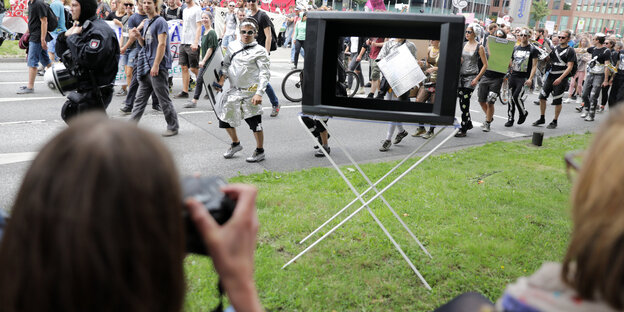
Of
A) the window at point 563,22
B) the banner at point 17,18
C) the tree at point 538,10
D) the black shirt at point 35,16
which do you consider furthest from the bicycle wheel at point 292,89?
the window at point 563,22

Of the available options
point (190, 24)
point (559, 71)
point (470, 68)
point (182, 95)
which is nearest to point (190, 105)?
Result: point (182, 95)

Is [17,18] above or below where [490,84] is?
above

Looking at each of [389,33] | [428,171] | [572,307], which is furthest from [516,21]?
[572,307]

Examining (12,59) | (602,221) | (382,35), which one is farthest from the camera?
(12,59)

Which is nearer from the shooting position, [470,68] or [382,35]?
[382,35]

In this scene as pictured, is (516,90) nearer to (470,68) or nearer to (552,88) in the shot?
(552,88)

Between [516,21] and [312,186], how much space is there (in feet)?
133

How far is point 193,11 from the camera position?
10398 mm

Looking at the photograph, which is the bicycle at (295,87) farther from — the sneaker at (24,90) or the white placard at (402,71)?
the white placard at (402,71)

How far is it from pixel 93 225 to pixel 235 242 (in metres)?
0.34

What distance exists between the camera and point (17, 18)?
42.8 feet

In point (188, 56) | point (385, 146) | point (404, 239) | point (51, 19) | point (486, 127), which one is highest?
point (51, 19)

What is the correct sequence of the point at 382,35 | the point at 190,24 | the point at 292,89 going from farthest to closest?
the point at 292,89 → the point at 190,24 → the point at 382,35

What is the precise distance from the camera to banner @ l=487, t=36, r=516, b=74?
9.17 meters
